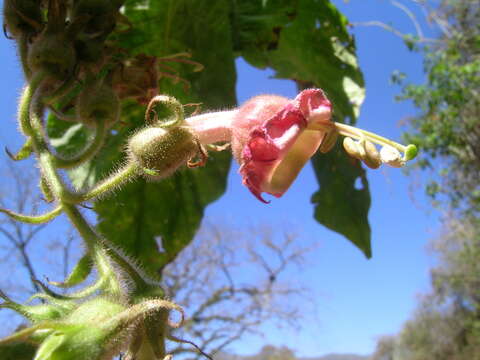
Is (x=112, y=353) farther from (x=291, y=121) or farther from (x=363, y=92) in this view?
(x=363, y=92)

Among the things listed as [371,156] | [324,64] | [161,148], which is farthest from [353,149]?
[324,64]

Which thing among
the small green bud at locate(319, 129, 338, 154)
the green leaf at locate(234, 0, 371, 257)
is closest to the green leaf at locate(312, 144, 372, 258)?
the green leaf at locate(234, 0, 371, 257)

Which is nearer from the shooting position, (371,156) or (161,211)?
(371,156)

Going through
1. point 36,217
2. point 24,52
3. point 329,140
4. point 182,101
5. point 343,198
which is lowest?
point 36,217

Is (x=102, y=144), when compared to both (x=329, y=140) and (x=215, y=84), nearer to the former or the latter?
(x=329, y=140)

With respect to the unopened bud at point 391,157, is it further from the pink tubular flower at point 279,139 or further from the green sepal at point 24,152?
the green sepal at point 24,152

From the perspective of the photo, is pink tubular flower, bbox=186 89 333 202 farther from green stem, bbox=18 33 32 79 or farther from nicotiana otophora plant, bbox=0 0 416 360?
green stem, bbox=18 33 32 79
